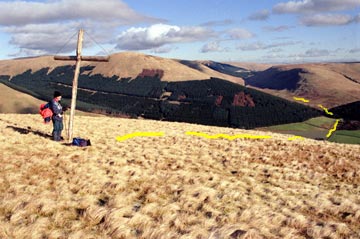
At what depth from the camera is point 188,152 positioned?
22703 millimetres

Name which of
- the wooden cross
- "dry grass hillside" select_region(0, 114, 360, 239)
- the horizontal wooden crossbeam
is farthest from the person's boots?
the horizontal wooden crossbeam

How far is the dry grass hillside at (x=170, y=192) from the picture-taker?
959 centimetres

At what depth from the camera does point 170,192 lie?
13.5 meters

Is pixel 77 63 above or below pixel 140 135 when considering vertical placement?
above

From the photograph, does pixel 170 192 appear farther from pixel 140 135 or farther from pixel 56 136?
pixel 140 135

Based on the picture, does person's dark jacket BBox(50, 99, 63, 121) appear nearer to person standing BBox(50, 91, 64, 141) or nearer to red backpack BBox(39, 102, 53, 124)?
person standing BBox(50, 91, 64, 141)

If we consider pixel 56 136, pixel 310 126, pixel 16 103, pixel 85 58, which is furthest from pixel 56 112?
pixel 310 126

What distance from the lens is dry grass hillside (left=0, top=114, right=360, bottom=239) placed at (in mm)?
9594

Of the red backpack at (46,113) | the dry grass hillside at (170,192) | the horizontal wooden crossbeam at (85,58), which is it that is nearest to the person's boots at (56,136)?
the dry grass hillside at (170,192)

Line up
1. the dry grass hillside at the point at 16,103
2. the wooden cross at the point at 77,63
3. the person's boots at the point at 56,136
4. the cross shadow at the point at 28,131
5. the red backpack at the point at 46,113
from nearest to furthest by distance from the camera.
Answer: the red backpack at the point at 46,113
the wooden cross at the point at 77,63
the person's boots at the point at 56,136
the cross shadow at the point at 28,131
the dry grass hillside at the point at 16,103

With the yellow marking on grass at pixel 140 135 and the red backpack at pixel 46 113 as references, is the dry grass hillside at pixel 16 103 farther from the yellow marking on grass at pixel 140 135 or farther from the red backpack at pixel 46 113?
the red backpack at pixel 46 113

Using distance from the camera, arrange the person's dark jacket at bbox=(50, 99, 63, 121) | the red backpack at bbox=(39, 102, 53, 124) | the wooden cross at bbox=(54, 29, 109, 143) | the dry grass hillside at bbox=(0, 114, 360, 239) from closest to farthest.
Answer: the dry grass hillside at bbox=(0, 114, 360, 239)
the red backpack at bbox=(39, 102, 53, 124)
the person's dark jacket at bbox=(50, 99, 63, 121)
the wooden cross at bbox=(54, 29, 109, 143)

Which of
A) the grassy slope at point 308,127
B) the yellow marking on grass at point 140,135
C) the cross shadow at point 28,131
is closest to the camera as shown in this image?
the cross shadow at point 28,131

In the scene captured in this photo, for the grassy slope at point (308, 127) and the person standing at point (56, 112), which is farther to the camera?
the grassy slope at point (308, 127)
